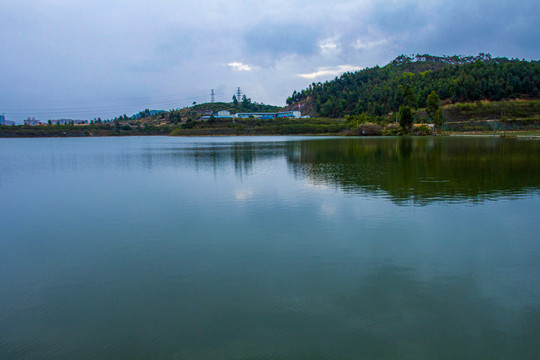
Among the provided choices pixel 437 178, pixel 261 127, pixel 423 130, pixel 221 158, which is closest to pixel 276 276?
pixel 437 178

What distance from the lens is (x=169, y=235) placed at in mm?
10992

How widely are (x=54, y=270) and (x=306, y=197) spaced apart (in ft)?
34.0

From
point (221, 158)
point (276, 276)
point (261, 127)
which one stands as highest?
point (261, 127)

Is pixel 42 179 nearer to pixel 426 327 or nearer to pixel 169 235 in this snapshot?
pixel 169 235

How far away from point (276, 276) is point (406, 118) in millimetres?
95047

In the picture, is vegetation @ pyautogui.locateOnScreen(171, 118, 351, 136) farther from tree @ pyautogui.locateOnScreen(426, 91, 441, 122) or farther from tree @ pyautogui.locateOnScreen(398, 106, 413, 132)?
tree @ pyautogui.locateOnScreen(426, 91, 441, 122)

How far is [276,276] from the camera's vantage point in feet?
25.3

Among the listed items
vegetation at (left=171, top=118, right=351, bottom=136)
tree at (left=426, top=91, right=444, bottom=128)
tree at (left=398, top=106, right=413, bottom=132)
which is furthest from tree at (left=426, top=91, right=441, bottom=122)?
vegetation at (left=171, top=118, right=351, bottom=136)

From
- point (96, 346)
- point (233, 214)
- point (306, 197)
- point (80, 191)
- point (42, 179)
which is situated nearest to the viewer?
point (96, 346)

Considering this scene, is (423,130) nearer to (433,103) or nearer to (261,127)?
(433,103)

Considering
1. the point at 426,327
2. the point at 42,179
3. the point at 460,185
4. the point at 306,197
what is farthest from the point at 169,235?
the point at 42,179

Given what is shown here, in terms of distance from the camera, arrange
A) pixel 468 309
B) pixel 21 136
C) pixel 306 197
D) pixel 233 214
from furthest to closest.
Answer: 1. pixel 21 136
2. pixel 306 197
3. pixel 233 214
4. pixel 468 309

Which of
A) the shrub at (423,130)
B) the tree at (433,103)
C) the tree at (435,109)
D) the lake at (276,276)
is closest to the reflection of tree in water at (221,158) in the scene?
the lake at (276,276)

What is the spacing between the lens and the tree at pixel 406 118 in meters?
92.0
